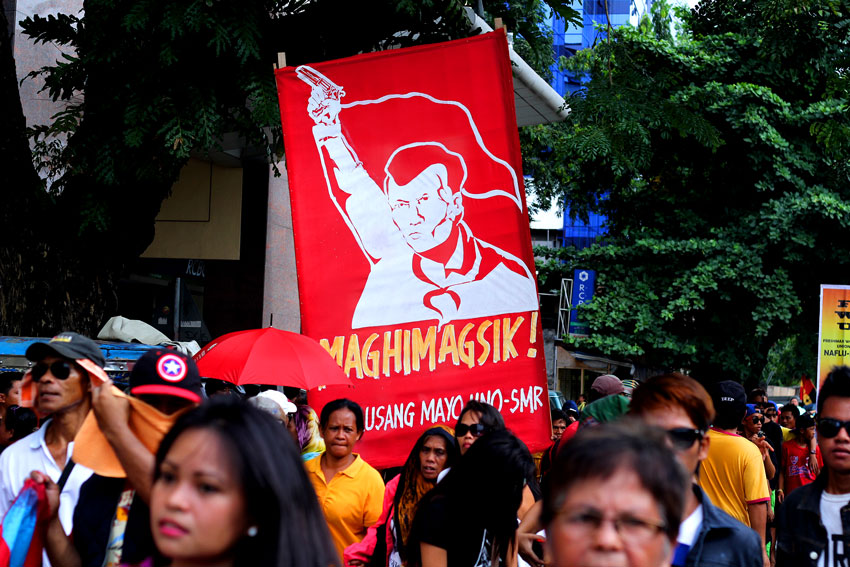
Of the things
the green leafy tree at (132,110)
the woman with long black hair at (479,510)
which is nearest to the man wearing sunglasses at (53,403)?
the woman with long black hair at (479,510)

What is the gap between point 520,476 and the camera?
3916mm

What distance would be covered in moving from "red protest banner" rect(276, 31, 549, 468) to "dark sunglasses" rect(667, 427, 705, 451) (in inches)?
142

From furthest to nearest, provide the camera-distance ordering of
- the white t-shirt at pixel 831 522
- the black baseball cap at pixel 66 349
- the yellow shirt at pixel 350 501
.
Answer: the yellow shirt at pixel 350 501 → the black baseball cap at pixel 66 349 → the white t-shirt at pixel 831 522

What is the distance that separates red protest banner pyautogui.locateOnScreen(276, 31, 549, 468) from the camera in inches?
263

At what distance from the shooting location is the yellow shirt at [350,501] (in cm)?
564

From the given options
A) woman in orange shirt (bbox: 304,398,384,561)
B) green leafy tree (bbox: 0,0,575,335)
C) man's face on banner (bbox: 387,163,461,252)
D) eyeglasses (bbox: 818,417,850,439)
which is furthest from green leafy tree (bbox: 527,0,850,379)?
eyeglasses (bbox: 818,417,850,439)

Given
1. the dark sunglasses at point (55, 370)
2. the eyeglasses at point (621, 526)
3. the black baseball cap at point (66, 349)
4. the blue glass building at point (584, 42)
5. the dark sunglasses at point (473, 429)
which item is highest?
the blue glass building at point (584, 42)

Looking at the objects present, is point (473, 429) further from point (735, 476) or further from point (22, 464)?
point (22, 464)

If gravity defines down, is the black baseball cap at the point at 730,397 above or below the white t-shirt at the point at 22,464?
above

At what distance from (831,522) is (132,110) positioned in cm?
655

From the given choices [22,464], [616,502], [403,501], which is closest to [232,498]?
[616,502]

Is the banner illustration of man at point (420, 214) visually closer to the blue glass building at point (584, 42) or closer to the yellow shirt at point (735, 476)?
the yellow shirt at point (735, 476)

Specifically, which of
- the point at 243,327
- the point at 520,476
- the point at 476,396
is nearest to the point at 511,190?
the point at 476,396

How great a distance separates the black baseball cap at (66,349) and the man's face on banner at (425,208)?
10.4 ft
